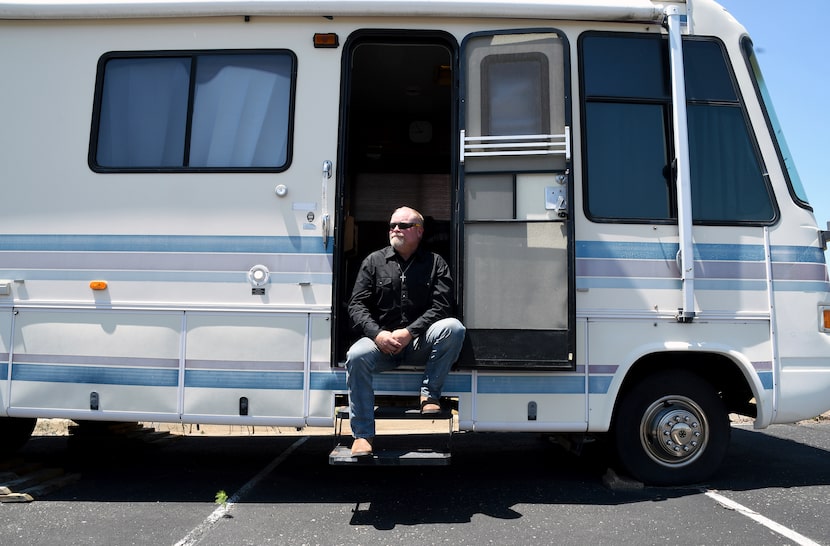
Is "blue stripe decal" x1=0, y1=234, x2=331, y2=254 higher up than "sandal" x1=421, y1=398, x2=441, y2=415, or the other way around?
"blue stripe decal" x1=0, y1=234, x2=331, y2=254

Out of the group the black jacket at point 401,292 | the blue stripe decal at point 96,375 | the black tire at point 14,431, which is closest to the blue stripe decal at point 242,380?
the blue stripe decal at point 96,375

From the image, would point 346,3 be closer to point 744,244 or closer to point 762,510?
point 744,244

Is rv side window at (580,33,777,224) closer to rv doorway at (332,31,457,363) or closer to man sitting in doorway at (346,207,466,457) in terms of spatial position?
man sitting in doorway at (346,207,466,457)

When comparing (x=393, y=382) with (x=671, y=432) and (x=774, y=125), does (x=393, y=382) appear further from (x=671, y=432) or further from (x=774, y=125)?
(x=774, y=125)

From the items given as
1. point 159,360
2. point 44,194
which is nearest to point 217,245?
point 159,360

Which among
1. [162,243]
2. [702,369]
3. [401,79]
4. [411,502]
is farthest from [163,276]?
[702,369]

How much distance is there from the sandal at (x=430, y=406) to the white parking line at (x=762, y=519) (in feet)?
6.08

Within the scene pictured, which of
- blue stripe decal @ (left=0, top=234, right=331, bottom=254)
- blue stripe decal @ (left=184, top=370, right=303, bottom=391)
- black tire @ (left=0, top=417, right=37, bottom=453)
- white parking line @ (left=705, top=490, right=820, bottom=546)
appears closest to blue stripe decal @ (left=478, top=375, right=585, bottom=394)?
white parking line @ (left=705, top=490, right=820, bottom=546)

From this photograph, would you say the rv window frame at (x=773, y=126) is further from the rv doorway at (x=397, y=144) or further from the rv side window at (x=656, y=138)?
the rv doorway at (x=397, y=144)

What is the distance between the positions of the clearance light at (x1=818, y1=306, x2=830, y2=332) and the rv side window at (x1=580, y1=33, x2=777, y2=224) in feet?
2.26

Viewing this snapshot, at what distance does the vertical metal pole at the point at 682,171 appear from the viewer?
425cm

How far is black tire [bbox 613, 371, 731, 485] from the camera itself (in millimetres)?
4391

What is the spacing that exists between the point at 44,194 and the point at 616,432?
13.6 ft

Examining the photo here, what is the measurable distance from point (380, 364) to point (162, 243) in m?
1.68
